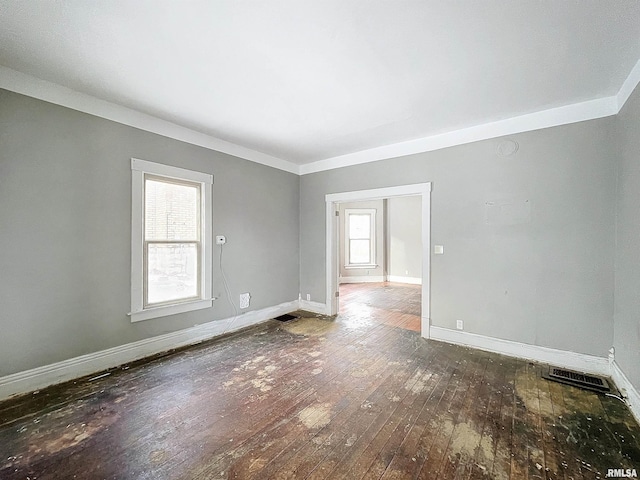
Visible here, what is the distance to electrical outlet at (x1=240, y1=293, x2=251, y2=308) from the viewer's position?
4305 millimetres

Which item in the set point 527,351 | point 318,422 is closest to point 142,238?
point 318,422

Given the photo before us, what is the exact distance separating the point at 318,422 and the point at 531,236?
10.0 ft

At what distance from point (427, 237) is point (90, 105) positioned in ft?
14.0

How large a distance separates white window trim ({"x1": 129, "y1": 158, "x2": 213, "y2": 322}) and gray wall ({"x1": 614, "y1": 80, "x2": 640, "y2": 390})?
14.6 ft

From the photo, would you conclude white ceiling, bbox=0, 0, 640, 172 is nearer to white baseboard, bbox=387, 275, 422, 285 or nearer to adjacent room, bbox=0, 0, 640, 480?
adjacent room, bbox=0, 0, 640, 480

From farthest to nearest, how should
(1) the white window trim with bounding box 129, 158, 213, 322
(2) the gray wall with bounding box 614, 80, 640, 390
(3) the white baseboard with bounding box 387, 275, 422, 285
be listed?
(3) the white baseboard with bounding box 387, 275, 422, 285
(1) the white window trim with bounding box 129, 158, 213, 322
(2) the gray wall with bounding box 614, 80, 640, 390

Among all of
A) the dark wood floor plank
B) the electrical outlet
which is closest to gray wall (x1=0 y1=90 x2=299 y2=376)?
the electrical outlet

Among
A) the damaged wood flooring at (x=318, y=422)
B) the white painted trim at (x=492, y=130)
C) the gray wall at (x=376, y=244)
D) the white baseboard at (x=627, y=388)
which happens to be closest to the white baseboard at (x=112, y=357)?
the damaged wood flooring at (x=318, y=422)

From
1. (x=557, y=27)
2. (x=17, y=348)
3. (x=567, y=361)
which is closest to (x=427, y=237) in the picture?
(x=567, y=361)

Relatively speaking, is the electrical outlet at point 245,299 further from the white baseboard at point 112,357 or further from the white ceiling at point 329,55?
the white ceiling at point 329,55

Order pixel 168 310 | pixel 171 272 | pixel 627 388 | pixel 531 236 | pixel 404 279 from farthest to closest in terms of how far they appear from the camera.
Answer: pixel 404 279
pixel 171 272
pixel 168 310
pixel 531 236
pixel 627 388

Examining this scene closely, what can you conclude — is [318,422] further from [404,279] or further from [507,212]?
[404,279]

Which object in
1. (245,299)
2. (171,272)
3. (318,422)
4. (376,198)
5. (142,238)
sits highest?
(376,198)

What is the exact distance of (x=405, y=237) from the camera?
345 inches
